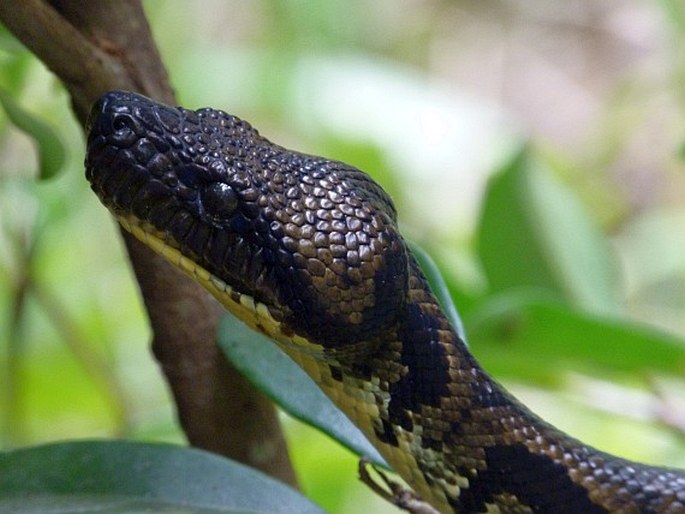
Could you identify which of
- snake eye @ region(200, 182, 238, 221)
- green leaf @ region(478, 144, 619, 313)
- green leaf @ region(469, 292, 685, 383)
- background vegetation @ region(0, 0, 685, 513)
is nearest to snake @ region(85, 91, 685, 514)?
snake eye @ region(200, 182, 238, 221)

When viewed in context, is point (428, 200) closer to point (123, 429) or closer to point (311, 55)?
point (311, 55)

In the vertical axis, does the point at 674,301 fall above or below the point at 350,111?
above

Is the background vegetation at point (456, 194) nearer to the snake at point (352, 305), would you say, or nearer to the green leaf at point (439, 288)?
the snake at point (352, 305)

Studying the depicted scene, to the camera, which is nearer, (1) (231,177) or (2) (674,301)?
(1) (231,177)

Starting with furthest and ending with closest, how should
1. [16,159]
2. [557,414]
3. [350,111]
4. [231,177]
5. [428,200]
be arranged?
[428,200], [350,111], [557,414], [16,159], [231,177]

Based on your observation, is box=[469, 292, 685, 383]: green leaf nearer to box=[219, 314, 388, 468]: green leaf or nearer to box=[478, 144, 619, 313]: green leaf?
box=[478, 144, 619, 313]: green leaf

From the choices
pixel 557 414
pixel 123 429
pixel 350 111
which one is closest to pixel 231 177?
pixel 123 429

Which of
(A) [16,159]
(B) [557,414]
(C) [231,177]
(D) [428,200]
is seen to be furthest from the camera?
(D) [428,200]
